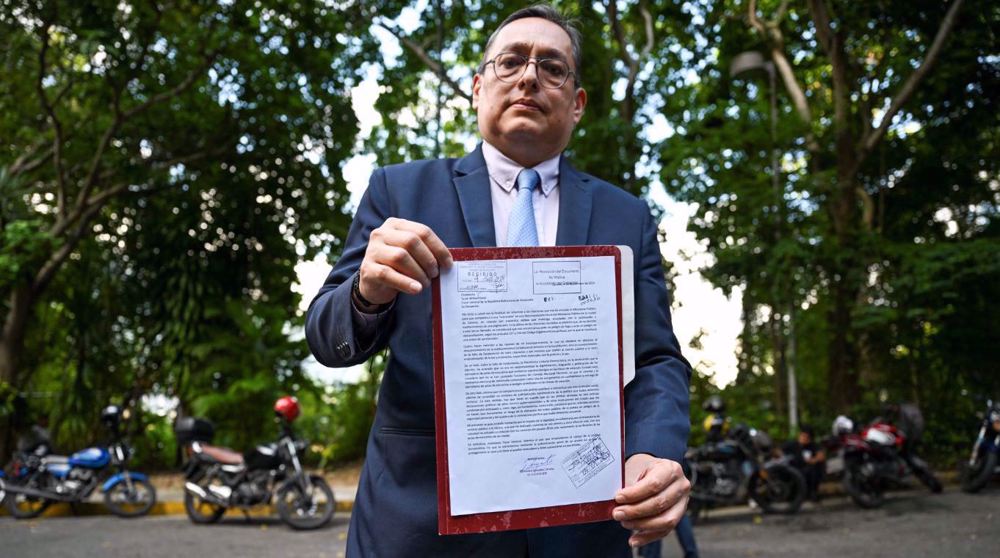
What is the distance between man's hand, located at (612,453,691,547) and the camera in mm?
1387

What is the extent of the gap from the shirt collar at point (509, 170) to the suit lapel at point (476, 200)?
0.9 inches

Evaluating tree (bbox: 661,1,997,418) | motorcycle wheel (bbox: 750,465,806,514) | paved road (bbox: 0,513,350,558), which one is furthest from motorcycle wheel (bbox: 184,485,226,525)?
tree (bbox: 661,1,997,418)

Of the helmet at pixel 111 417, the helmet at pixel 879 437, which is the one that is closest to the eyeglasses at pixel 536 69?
the helmet at pixel 879 437

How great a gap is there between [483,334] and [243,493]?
30.1ft

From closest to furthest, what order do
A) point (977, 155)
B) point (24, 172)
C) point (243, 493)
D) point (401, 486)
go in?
point (401, 486), point (243, 493), point (977, 155), point (24, 172)

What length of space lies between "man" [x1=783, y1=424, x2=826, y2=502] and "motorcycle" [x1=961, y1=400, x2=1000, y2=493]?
2036 millimetres

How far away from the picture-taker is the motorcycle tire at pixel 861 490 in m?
10.3

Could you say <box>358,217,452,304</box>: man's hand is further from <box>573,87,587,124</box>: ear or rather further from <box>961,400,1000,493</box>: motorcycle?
<box>961,400,1000,493</box>: motorcycle

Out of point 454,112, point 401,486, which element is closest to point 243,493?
point 454,112

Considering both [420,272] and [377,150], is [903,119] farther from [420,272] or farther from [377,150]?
[420,272]

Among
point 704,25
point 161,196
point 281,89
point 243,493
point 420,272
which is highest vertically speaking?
point 704,25

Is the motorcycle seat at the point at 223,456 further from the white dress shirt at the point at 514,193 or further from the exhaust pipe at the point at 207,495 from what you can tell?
the white dress shirt at the point at 514,193

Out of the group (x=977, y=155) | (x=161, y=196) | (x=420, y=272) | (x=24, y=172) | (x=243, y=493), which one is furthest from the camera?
(x=161, y=196)

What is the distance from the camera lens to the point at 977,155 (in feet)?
38.9
